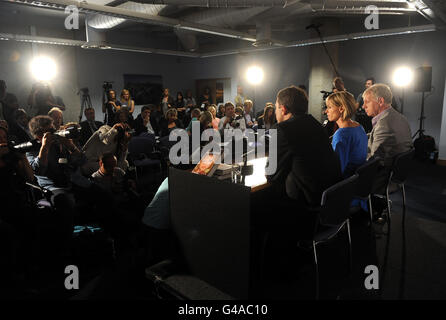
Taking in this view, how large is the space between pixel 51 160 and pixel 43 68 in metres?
6.27

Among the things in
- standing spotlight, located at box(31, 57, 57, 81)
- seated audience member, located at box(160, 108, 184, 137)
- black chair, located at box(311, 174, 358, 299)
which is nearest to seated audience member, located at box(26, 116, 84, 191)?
black chair, located at box(311, 174, 358, 299)

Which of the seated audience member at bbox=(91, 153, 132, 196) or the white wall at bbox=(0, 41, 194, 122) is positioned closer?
the seated audience member at bbox=(91, 153, 132, 196)

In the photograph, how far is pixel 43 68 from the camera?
8.18m

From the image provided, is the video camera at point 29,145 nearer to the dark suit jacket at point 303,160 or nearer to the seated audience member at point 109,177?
the seated audience member at point 109,177

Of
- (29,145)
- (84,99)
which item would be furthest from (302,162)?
(84,99)

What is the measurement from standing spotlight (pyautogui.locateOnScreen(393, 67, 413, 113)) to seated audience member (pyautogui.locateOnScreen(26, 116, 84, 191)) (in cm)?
689

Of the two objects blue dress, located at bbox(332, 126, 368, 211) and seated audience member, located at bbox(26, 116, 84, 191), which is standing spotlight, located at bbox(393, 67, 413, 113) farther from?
seated audience member, located at bbox(26, 116, 84, 191)

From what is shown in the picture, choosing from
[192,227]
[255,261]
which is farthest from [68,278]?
Answer: [255,261]

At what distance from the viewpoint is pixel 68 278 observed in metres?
2.49

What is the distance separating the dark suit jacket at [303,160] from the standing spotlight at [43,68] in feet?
26.4

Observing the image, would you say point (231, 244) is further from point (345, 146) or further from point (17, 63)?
point (17, 63)

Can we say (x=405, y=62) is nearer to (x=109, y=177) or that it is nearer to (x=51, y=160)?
(x=109, y=177)

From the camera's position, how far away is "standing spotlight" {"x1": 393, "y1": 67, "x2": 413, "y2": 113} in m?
7.03

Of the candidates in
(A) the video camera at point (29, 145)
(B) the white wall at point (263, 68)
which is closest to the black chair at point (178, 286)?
(A) the video camera at point (29, 145)
